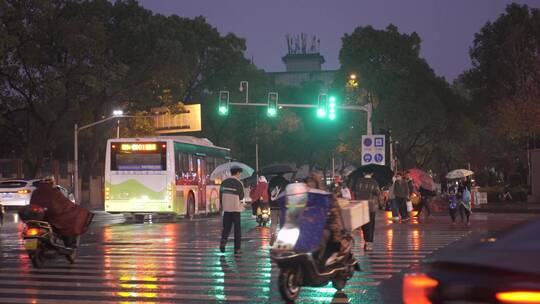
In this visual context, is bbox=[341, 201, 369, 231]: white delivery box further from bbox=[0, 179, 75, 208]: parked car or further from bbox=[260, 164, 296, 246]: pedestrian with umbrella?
bbox=[0, 179, 75, 208]: parked car

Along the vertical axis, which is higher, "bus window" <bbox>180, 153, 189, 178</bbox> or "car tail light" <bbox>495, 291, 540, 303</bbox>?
"bus window" <bbox>180, 153, 189, 178</bbox>

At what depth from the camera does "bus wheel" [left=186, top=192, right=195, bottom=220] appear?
3375 cm

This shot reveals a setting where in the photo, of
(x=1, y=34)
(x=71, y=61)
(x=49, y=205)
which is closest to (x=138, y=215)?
(x=1, y=34)

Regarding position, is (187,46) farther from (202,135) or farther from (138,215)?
(138,215)

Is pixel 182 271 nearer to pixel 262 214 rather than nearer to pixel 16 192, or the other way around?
pixel 262 214

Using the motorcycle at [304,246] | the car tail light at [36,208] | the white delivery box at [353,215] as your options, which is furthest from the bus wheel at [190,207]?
the motorcycle at [304,246]

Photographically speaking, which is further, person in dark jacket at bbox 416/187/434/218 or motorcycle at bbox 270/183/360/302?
person in dark jacket at bbox 416/187/434/218

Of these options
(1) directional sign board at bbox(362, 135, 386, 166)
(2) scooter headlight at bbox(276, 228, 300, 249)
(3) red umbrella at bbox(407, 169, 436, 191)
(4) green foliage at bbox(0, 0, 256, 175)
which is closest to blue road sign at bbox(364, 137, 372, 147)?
(1) directional sign board at bbox(362, 135, 386, 166)

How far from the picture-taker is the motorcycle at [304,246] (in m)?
10.2

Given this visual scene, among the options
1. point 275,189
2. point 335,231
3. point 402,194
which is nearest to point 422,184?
point 402,194

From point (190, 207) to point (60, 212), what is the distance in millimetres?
19008

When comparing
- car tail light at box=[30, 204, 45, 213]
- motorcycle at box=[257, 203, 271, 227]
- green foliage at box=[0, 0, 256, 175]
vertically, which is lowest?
motorcycle at box=[257, 203, 271, 227]

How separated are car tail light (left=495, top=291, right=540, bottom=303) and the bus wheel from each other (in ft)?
95.1

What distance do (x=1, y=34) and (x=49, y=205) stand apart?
27.0m
